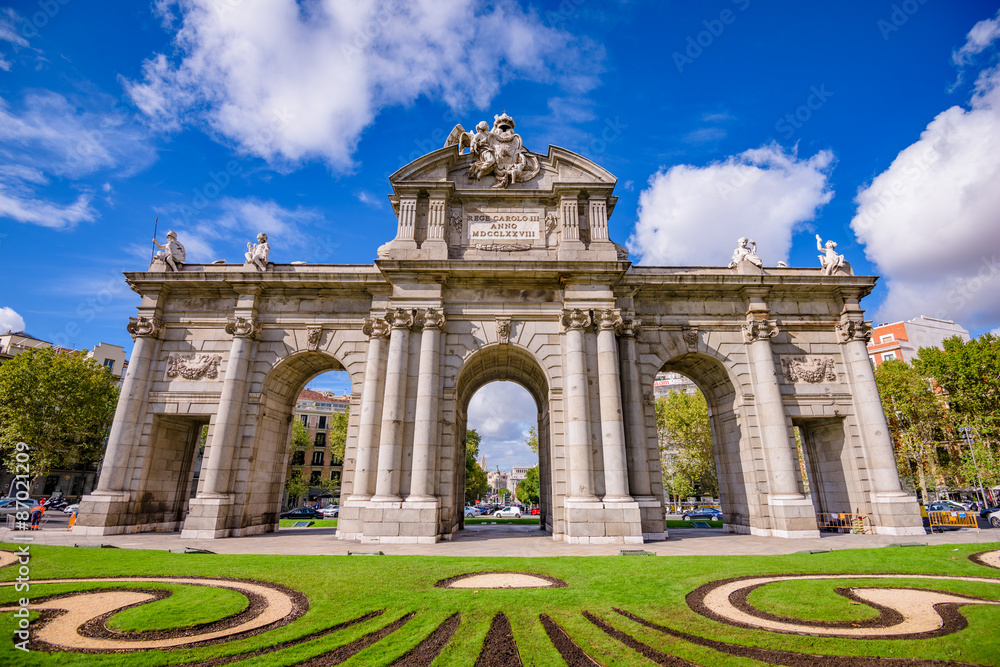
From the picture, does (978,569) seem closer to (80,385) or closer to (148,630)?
(148,630)

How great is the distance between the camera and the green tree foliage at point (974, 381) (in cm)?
3506

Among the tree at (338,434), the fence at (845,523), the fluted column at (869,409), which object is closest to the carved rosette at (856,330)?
the fluted column at (869,409)

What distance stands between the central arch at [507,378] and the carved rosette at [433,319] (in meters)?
2.19

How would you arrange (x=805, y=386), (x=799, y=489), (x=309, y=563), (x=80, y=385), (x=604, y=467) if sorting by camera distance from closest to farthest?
(x=309, y=563), (x=604, y=467), (x=799, y=489), (x=805, y=386), (x=80, y=385)

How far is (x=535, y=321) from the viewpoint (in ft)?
76.8

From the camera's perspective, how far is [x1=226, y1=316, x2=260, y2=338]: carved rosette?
24.1 metres

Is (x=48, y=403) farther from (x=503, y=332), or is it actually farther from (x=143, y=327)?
(x=503, y=332)

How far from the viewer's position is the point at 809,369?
82.2 ft

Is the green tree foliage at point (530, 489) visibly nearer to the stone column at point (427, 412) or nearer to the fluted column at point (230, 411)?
the stone column at point (427, 412)

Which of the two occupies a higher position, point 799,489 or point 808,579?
point 799,489

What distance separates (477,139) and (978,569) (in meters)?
24.9

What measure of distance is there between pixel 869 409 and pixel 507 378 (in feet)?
61.9

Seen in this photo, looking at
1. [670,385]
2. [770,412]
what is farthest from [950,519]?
[670,385]

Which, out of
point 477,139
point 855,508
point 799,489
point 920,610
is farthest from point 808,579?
point 477,139
